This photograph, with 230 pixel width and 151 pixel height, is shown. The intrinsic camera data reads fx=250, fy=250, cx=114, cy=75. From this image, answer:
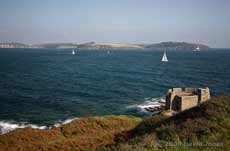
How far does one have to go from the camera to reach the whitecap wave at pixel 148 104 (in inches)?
1571

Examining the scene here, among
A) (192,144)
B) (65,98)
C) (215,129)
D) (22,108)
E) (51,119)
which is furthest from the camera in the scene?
(65,98)

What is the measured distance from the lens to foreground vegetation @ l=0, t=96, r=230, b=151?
10.6 m

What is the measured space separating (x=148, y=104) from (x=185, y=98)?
11595 mm

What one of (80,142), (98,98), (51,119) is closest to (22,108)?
(51,119)

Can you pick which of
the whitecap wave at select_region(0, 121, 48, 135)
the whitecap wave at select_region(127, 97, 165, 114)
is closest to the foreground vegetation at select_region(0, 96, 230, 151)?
the whitecap wave at select_region(0, 121, 48, 135)

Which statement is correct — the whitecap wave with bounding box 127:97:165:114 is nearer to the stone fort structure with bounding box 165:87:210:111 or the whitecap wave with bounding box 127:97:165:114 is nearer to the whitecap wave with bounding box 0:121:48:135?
the stone fort structure with bounding box 165:87:210:111

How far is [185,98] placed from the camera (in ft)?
107

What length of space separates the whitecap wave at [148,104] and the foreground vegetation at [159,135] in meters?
16.9

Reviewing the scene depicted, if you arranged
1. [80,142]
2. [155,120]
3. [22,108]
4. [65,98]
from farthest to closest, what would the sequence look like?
[65,98] < [22,108] < [155,120] < [80,142]

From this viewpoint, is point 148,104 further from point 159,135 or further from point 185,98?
point 159,135

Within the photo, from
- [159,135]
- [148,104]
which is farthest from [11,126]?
[159,135]

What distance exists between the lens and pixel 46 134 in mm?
20656

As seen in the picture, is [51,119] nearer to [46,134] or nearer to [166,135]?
[46,134]

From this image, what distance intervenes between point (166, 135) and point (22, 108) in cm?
3276
